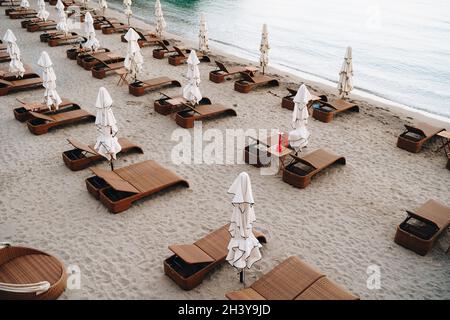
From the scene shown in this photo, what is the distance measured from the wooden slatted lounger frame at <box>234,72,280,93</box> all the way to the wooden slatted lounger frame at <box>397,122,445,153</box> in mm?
5821

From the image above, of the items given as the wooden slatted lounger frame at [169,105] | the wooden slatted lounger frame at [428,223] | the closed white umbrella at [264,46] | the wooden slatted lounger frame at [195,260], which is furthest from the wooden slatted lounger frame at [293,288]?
the closed white umbrella at [264,46]

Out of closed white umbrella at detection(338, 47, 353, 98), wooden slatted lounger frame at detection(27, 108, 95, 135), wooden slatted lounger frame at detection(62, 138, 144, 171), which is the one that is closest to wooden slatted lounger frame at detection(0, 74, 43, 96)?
wooden slatted lounger frame at detection(27, 108, 95, 135)

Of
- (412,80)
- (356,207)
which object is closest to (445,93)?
(412,80)

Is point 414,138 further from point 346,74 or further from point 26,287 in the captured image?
point 26,287

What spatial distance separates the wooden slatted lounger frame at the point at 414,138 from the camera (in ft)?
37.1

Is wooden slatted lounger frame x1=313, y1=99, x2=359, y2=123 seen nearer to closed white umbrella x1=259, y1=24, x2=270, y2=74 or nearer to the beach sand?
the beach sand

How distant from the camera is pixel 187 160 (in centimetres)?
1039

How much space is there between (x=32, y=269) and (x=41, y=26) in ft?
65.9

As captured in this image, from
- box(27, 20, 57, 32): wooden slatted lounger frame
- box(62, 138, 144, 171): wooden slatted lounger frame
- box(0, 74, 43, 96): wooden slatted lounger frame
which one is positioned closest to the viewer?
box(62, 138, 144, 171): wooden slatted lounger frame

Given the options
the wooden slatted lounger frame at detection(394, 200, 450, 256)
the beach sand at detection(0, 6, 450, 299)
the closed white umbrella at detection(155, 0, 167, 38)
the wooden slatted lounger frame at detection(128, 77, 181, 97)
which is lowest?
the beach sand at detection(0, 6, 450, 299)

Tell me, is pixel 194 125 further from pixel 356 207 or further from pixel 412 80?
pixel 412 80

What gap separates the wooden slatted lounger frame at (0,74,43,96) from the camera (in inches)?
545

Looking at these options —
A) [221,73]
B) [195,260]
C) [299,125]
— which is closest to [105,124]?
[195,260]
